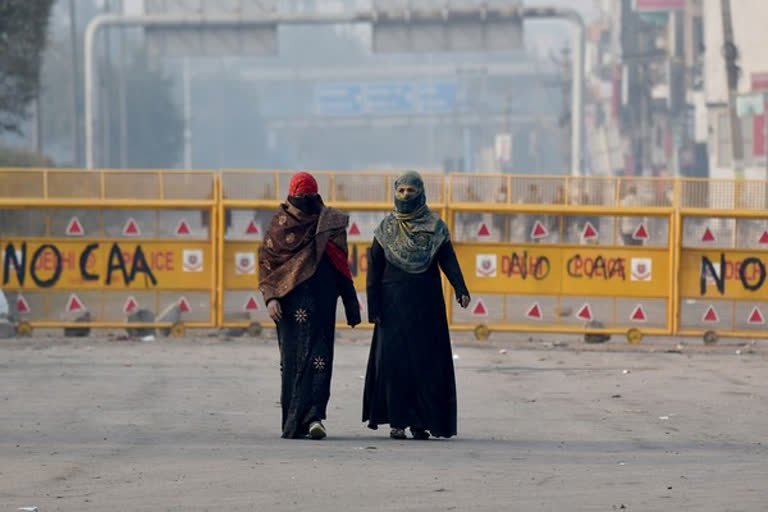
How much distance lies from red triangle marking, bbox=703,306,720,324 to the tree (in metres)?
23.7

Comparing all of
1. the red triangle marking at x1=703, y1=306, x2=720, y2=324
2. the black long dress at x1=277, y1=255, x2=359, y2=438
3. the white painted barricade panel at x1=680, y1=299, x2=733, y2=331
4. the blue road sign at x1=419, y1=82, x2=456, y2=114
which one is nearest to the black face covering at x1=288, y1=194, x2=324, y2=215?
the black long dress at x1=277, y1=255, x2=359, y2=438

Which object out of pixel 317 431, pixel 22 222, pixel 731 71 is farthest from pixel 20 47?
pixel 317 431

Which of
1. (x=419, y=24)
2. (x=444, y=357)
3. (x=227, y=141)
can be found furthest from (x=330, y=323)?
(x=227, y=141)

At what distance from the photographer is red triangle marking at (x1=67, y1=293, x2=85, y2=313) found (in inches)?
772

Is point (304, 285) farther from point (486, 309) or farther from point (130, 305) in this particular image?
point (130, 305)

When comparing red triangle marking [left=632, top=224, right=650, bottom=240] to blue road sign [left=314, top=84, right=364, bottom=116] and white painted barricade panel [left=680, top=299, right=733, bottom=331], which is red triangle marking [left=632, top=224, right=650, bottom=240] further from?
blue road sign [left=314, top=84, right=364, bottom=116]

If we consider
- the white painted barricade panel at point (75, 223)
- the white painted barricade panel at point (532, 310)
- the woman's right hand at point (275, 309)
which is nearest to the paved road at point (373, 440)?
the woman's right hand at point (275, 309)

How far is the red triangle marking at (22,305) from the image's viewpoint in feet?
64.5

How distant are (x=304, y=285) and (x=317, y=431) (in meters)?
0.93

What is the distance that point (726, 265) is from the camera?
19.2 metres

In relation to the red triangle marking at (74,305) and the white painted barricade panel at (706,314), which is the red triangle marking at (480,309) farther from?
the red triangle marking at (74,305)

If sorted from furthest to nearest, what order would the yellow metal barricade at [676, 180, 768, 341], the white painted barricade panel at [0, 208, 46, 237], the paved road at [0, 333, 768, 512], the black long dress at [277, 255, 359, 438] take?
1. the white painted barricade panel at [0, 208, 46, 237]
2. the yellow metal barricade at [676, 180, 768, 341]
3. the black long dress at [277, 255, 359, 438]
4. the paved road at [0, 333, 768, 512]

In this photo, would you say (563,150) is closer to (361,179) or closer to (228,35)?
(228,35)

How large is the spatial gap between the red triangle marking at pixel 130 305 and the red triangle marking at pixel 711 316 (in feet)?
20.6
